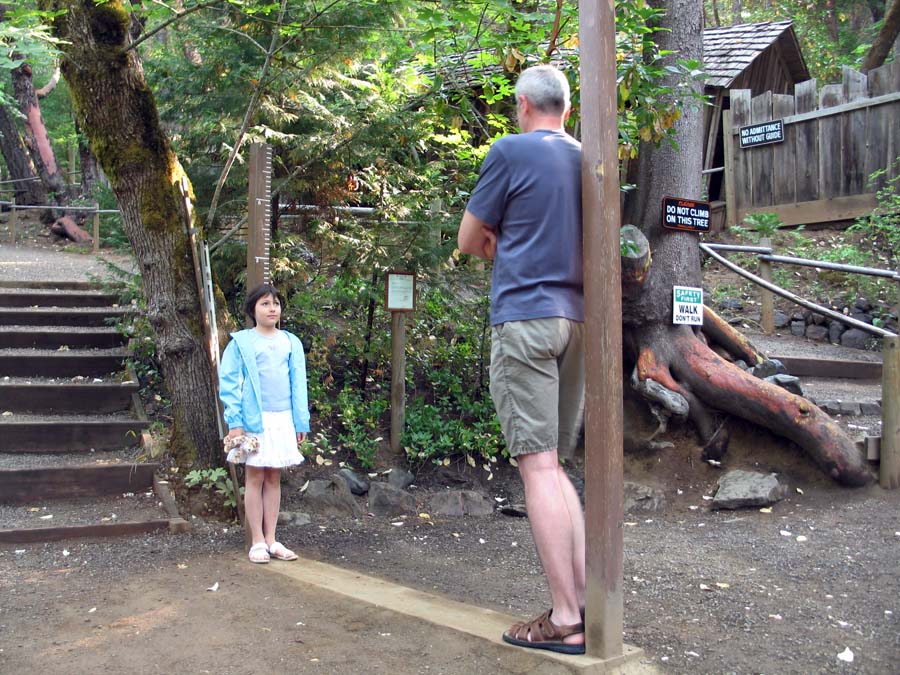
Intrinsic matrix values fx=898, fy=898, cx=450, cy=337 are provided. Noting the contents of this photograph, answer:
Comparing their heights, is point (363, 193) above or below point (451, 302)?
above

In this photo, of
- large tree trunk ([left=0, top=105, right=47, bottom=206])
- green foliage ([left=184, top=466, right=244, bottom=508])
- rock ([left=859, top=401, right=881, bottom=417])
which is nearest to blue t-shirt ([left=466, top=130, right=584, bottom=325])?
green foliage ([left=184, top=466, right=244, bottom=508])

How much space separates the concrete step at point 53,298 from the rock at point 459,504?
4389 mm

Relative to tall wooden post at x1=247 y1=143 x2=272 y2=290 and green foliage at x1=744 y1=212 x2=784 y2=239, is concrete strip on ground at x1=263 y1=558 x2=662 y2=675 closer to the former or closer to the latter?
tall wooden post at x1=247 y1=143 x2=272 y2=290

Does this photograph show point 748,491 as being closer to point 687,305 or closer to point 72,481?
point 687,305

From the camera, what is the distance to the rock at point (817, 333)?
10.9m

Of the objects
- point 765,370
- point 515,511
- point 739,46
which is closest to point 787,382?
point 765,370

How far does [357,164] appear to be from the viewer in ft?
24.5

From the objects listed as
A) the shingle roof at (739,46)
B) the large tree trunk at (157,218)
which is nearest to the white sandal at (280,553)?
the large tree trunk at (157,218)

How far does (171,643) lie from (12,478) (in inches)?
120

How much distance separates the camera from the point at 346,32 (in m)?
6.87

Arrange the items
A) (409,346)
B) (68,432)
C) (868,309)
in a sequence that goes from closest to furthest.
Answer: (68,432) < (409,346) < (868,309)

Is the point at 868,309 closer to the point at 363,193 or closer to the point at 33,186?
the point at 363,193

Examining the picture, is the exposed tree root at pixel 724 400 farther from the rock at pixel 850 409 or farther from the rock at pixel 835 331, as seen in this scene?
the rock at pixel 835 331

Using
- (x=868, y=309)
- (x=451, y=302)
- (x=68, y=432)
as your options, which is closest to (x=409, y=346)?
(x=451, y=302)
